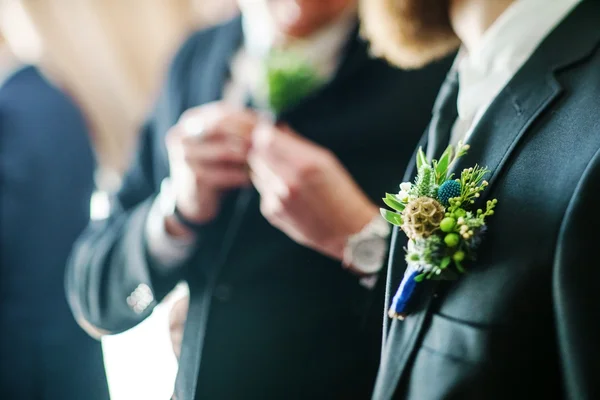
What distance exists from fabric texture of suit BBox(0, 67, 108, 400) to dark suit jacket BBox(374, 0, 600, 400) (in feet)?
1.21

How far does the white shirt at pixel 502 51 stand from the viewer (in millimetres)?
390

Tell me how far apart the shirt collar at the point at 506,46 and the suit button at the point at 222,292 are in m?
0.31

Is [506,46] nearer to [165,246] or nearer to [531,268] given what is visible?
[531,268]

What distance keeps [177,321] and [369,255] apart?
22cm

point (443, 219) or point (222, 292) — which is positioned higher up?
point (443, 219)

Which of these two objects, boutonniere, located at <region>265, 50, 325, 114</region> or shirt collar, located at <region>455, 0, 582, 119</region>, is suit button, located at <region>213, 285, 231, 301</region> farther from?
shirt collar, located at <region>455, 0, 582, 119</region>

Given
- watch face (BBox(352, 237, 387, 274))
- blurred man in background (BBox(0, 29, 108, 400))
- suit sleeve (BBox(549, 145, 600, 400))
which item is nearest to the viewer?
suit sleeve (BBox(549, 145, 600, 400))

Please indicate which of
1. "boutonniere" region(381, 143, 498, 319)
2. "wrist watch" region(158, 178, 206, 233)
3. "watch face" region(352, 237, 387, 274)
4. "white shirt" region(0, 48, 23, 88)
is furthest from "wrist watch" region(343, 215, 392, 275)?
"white shirt" region(0, 48, 23, 88)

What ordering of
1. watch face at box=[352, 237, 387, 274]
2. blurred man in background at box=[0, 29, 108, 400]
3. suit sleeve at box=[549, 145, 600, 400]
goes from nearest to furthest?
suit sleeve at box=[549, 145, 600, 400], watch face at box=[352, 237, 387, 274], blurred man in background at box=[0, 29, 108, 400]

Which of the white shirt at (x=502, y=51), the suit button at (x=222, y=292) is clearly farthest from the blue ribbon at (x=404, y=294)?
the suit button at (x=222, y=292)

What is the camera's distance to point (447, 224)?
341 mm

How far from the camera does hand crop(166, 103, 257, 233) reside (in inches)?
22.2

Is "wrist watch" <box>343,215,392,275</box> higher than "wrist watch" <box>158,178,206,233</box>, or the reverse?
"wrist watch" <box>343,215,392,275</box>

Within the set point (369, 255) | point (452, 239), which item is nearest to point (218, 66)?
point (369, 255)
